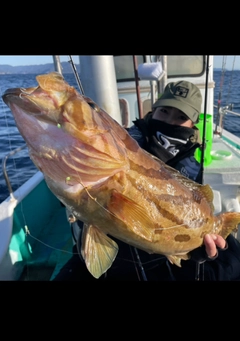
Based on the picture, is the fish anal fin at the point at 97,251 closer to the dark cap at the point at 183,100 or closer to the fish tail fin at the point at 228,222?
the fish tail fin at the point at 228,222

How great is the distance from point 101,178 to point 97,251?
20.5 inches

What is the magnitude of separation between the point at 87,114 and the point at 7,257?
2939mm

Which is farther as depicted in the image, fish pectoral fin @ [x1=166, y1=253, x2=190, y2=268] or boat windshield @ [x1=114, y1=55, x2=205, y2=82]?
boat windshield @ [x1=114, y1=55, x2=205, y2=82]

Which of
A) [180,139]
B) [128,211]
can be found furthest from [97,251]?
[180,139]

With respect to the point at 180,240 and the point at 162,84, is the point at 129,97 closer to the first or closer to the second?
the point at 162,84

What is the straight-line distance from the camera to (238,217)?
229 cm

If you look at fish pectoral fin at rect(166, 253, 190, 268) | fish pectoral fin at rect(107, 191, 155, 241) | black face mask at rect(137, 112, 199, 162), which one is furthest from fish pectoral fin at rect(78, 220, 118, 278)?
black face mask at rect(137, 112, 199, 162)

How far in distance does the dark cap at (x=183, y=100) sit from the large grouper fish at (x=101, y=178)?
106 centimetres

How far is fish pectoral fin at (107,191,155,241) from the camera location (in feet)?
5.16

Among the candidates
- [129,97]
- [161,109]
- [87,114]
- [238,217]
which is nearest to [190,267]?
[238,217]

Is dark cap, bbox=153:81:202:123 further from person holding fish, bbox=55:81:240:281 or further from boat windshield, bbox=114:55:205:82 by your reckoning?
boat windshield, bbox=114:55:205:82

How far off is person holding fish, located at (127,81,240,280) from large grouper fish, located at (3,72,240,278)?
87 cm

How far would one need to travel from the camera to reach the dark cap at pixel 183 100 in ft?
9.46

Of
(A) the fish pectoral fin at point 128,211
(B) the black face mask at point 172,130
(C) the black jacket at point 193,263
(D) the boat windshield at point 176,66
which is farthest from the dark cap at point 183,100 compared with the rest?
(D) the boat windshield at point 176,66
